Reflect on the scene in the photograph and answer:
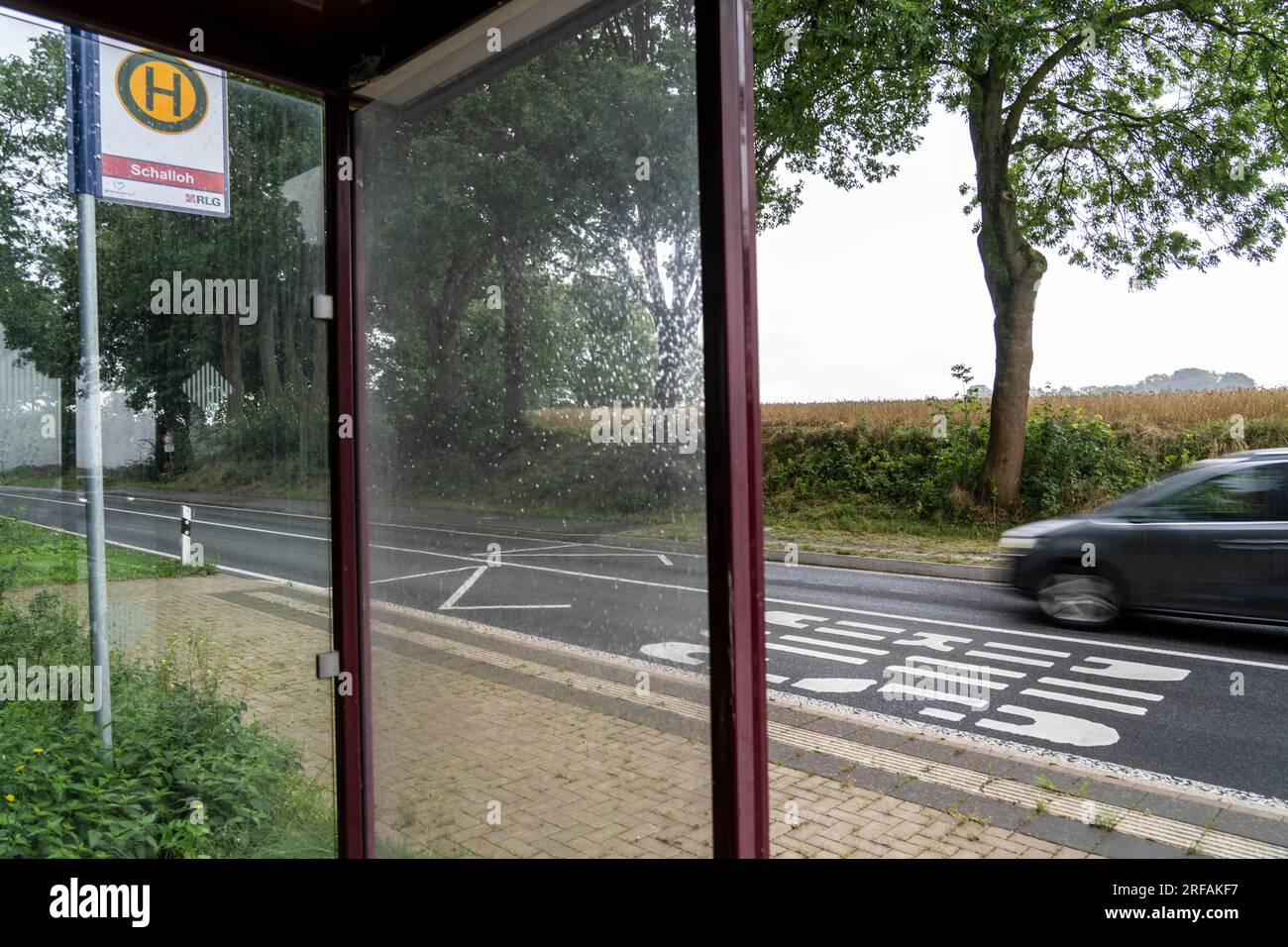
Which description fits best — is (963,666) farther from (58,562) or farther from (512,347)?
(58,562)

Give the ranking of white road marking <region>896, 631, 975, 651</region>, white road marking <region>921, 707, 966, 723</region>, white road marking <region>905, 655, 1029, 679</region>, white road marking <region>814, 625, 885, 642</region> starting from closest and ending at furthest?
white road marking <region>921, 707, 966, 723</region> → white road marking <region>905, 655, 1029, 679</region> → white road marking <region>896, 631, 975, 651</region> → white road marking <region>814, 625, 885, 642</region>

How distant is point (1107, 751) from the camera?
5203mm

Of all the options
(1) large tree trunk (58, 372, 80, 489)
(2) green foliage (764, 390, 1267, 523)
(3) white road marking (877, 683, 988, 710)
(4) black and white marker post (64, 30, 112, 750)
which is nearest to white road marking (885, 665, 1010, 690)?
(3) white road marking (877, 683, 988, 710)

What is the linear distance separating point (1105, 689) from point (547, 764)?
5.20m

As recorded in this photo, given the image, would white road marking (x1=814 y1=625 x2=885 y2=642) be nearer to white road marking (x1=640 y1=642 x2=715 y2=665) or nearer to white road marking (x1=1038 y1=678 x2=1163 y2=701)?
white road marking (x1=1038 y1=678 x2=1163 y2=701)

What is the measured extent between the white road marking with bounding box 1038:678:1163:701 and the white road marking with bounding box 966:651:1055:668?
1.40 feet

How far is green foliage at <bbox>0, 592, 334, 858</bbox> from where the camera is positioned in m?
2.85

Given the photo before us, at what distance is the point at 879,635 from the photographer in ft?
27.1

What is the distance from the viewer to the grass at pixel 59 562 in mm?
2871

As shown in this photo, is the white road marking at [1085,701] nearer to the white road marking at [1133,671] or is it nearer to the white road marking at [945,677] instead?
the white road marking at [945,677]

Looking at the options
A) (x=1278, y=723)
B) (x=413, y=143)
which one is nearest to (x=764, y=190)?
(x=1278, y=723)

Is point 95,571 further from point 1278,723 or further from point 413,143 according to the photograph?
point 1278,723

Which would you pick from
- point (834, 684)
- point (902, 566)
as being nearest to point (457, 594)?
point (834, 684)

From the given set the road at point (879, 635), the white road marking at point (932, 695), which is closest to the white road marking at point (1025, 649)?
the road at point (879, 635)
